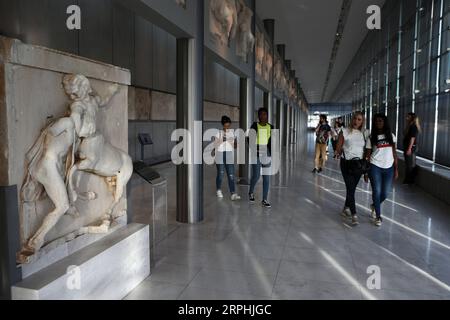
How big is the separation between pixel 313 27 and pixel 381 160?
46.8ft

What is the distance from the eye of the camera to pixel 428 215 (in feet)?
23.5

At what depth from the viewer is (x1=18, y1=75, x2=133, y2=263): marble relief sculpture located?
2916 mm

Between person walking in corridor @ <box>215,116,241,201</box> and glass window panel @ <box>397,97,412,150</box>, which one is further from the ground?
glass window panel @ <box>397,97,412,150</box>

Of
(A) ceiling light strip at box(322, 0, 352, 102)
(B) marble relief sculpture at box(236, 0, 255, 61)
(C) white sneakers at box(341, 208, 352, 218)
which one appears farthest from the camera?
(A) ceiling light strip at box(322, 0, 352, 102)

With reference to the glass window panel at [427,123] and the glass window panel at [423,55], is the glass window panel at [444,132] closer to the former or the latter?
the glass window panel at [427,123]

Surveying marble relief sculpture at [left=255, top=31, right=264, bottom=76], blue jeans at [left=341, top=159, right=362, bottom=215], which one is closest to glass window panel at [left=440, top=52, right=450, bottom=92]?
blue jeans at [left=341, top=159, right=362, bottom=215]

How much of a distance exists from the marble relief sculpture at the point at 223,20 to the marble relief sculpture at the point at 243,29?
0.67 metres

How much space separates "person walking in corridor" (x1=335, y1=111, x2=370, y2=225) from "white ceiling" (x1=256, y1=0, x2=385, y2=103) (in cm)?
938

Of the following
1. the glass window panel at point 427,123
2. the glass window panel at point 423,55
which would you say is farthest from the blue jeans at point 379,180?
the glass window panel at point 423,55

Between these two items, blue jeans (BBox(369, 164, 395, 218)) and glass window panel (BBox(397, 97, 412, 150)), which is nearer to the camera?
blue jeans (BBox(369, 164, 395, 218))

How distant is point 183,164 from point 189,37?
200 centimetres

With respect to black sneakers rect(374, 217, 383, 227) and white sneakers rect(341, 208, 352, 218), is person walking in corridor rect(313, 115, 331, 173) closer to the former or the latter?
white sneakers rect(341, 208, 352, 218)
